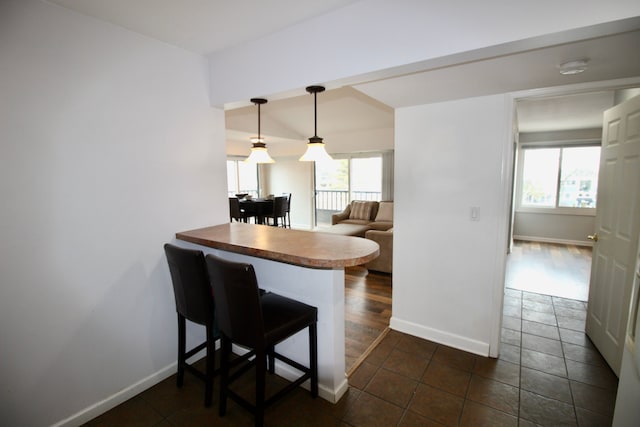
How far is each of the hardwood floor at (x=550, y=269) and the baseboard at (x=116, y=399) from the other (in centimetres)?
405

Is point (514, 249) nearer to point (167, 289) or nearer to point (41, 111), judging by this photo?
point (167, 289)

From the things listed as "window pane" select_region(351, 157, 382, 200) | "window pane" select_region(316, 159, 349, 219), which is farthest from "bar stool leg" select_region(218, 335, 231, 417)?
"window pane" select_region(316, 159, 349, 219)

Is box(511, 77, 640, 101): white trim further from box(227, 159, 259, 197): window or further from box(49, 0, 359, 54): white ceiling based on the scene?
box(227, 159, 259, 197): window

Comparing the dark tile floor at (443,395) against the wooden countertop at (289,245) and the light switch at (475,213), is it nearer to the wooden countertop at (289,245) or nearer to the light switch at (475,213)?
the wooden countertop at (289,245)

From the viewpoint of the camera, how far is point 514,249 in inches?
232

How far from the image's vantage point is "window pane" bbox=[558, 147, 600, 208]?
5.77m

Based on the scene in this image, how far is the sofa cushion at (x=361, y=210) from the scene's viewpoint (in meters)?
6.50

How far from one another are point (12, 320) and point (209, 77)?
1894mm

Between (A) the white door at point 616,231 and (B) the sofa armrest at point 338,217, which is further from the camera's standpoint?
(B) the sofa armrest at point 338,217

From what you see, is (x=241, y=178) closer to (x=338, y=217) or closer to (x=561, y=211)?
(x=338, y=217)

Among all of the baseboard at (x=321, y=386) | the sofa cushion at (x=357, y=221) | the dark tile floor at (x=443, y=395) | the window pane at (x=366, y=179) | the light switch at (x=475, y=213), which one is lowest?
the dark tile floor at (x=443, y=395)

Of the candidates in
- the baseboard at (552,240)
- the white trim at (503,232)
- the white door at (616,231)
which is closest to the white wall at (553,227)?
the baseboard at (552,240)

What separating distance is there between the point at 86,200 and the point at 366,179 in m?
6.12

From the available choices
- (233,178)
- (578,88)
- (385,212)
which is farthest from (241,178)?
(578,88)
